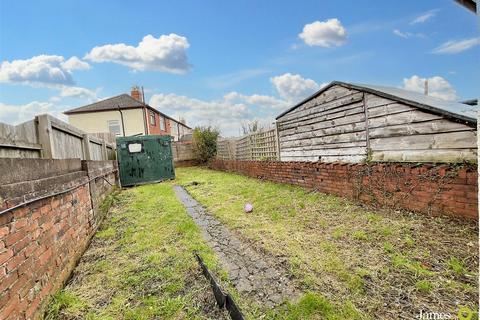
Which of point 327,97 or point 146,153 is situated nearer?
point 327,97

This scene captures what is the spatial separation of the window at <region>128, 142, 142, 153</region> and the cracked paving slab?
267 inches

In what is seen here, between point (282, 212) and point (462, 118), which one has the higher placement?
point (462, 118)

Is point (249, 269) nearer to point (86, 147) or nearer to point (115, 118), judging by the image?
point (86, 147)

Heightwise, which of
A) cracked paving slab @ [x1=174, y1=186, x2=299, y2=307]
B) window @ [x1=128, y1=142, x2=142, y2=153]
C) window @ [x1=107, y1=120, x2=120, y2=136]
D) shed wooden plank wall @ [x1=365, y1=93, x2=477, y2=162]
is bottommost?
cracked paving slab @ [x1=174, y1=186, x2=299, y2=307]

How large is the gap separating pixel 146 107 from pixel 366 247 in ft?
74.9

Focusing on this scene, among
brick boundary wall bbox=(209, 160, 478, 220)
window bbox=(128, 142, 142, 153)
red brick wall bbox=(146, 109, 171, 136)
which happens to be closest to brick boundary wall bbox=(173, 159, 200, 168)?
red brick wall bbox=(146, 109, 171, 136)

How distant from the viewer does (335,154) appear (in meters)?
5.73

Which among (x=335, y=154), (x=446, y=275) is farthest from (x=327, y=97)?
(x=446, y=275)

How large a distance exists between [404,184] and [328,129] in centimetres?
240

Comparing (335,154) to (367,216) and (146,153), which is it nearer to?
(367,216)

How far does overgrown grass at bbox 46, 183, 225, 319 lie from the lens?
1.98m

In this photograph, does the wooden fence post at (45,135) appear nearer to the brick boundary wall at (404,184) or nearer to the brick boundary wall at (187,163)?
the brick boundary wall at (404,184)

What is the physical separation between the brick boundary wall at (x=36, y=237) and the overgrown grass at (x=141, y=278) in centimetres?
22

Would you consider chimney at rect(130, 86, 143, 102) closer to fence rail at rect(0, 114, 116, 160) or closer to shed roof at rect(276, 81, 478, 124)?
fence rail at rect(0, 114, 116, 160)
